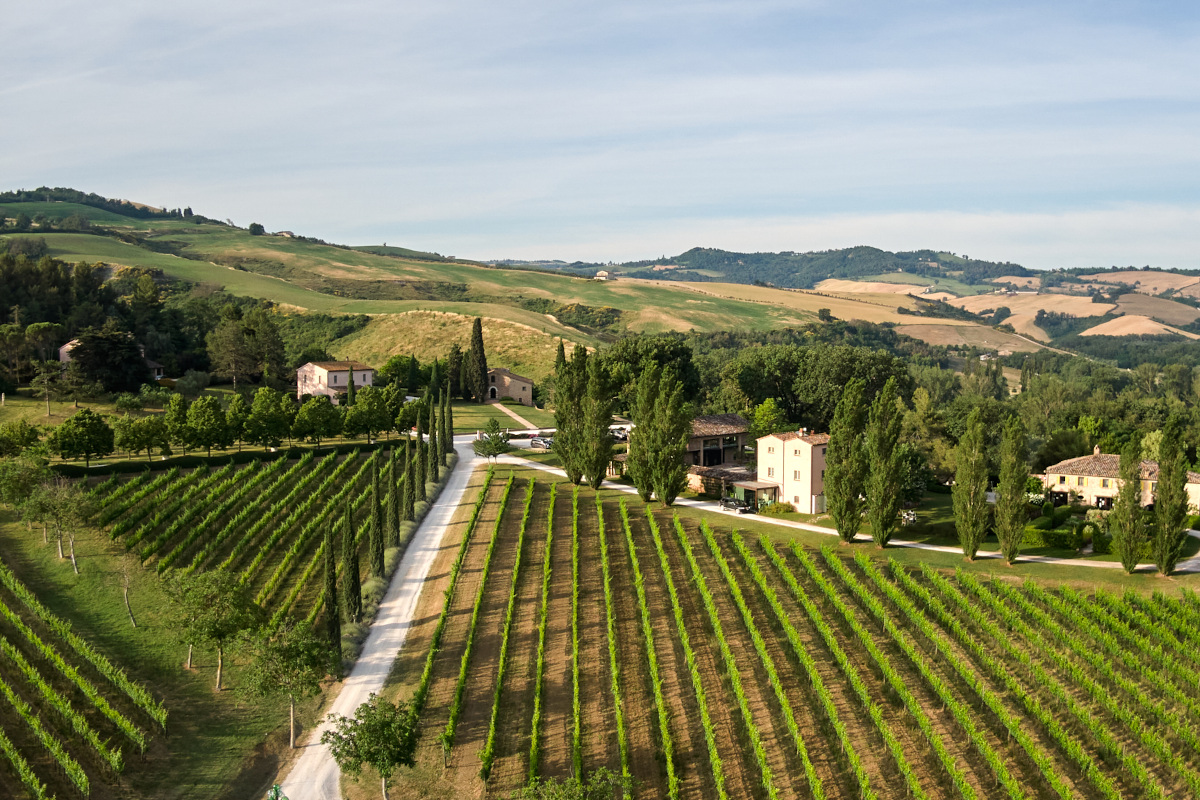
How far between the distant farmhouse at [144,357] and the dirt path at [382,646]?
42.3m

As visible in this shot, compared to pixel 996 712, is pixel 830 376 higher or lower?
higher

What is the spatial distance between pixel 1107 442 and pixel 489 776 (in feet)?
249

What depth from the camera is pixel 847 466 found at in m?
57.4

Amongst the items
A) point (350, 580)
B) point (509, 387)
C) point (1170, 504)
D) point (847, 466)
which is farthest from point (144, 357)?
point (1170, 504)

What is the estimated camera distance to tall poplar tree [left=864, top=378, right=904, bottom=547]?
5616 cm

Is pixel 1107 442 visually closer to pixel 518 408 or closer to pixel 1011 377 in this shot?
pixel 518 408

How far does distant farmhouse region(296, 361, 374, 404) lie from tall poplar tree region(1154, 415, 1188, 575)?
76.2 meters

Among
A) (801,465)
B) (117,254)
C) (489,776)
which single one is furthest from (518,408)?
(117,254)

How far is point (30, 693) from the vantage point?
38.6 meters

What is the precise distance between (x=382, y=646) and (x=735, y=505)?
97.9 ft

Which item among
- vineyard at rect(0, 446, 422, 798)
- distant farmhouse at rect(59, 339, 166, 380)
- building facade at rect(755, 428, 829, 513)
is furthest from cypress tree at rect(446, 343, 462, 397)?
building facade at rect(755, 428, 829, 513)

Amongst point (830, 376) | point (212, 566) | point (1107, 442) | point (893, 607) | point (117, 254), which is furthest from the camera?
point (117, 254)

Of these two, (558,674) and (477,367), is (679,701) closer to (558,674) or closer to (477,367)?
(558,674)

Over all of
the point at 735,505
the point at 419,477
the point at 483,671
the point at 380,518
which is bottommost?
the point at 483,671
